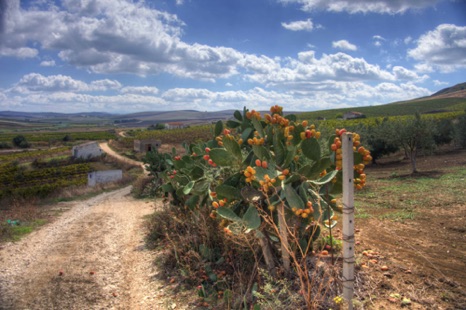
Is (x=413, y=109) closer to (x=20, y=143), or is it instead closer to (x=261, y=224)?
(x=20, y=143)

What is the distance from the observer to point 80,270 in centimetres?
527

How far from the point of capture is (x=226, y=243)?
14.5ft

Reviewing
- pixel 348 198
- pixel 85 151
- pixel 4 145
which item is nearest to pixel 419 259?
pixel 348 198

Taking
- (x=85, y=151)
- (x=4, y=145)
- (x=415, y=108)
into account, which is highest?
(x=415, y=108)

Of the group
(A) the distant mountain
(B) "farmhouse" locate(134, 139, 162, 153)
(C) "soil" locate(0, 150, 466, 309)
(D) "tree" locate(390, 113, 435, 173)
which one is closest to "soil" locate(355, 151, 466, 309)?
(C) "soil" locate(0, 150, 466, 309)

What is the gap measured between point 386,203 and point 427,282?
4.79 metres

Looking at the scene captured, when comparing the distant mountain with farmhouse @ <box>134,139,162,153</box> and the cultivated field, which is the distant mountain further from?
the cultivated field

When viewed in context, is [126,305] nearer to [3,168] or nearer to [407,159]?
[407,159]

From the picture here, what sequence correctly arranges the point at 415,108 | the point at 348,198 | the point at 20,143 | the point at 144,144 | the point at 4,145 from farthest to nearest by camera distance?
the point at 415,108 → the point at 20,143 → the point at 4,145 → the point at 144,144 → the point at 348,198

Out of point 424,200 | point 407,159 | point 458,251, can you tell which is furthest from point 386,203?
point 407,159

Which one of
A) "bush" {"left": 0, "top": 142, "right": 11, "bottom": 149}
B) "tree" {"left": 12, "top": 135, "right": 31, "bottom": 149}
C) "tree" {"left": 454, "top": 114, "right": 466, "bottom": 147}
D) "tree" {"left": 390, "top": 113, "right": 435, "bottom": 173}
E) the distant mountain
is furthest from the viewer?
the distant mountain

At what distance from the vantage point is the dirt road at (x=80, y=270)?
426 centimetres

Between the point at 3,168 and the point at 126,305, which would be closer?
the point at 126,305

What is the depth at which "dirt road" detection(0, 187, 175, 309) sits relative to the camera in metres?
4.26
